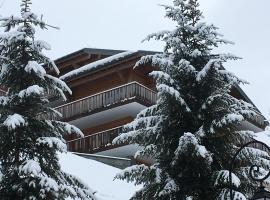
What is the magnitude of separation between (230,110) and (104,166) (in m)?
11.2

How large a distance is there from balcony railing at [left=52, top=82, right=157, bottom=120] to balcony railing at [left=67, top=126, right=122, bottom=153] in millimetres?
1344

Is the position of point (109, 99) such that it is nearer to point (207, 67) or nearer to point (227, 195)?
point (207, 67)

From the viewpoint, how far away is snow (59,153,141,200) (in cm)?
1905

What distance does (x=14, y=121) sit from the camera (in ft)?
36.3

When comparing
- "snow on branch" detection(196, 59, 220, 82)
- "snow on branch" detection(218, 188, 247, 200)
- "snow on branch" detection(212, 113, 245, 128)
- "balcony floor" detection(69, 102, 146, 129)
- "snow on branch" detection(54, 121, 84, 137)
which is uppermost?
"balcony floor" detection(69, 102, 146, 129)

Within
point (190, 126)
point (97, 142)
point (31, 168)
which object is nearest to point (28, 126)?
point (31, 168)

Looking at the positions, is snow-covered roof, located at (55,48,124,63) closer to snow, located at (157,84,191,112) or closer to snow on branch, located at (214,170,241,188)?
snow, located at (157,84,191,112)

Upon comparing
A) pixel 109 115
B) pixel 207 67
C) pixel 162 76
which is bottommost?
pixel 162 76

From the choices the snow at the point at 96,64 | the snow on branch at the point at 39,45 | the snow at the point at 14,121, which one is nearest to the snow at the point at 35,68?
the snow on branch at the point at 39,45

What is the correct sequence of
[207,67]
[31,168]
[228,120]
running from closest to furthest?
[31,168] → [228,120] → [207,67]

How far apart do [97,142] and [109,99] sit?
2.26 metres

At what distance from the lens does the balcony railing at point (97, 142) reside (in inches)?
1180

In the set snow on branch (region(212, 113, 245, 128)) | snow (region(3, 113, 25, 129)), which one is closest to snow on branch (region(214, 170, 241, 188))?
snow on branch (region(212, 113, 245, 128))

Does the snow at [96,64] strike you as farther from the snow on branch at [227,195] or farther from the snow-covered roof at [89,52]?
the snow on branch at [227,195]
